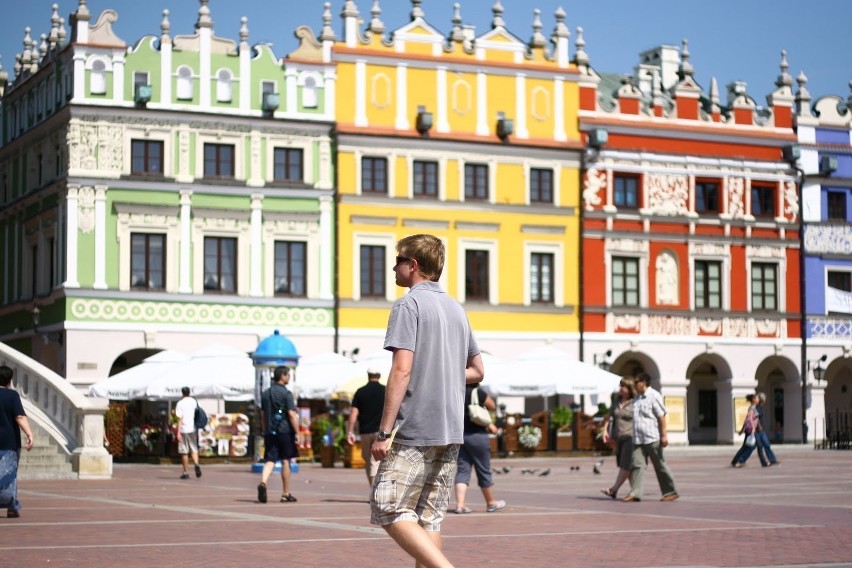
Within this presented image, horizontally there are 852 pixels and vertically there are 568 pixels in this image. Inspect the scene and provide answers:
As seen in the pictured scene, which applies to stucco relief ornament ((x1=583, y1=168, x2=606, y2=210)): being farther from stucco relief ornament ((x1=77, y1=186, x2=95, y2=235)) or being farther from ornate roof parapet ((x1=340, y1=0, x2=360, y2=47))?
stucco relief ornament ((x1=77, y1=186, x2=95, y2=235))

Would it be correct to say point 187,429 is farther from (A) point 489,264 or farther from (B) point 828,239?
(B) point 828,239

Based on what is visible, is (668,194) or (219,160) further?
(668,194)

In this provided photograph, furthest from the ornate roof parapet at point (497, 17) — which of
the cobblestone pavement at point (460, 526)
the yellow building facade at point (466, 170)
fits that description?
the cobblestone pavement at point (460, 526)

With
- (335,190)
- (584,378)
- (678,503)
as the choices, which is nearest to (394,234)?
(335,190)

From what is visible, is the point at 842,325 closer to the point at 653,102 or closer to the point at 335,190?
the point at 653,102

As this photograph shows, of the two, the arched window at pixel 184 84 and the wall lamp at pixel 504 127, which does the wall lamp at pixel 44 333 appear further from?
the wall lamp at pixel 504 127

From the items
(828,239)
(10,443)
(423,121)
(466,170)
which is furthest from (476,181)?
(10,443)

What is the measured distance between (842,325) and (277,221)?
19.6m

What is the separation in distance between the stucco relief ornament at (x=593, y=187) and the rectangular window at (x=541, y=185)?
1.11 metres

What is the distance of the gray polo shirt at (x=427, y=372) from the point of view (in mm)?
8672

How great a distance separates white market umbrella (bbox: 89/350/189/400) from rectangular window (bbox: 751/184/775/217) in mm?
21277

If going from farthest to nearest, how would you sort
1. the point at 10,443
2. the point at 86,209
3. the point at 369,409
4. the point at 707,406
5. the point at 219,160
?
the point at 707,406, the point at 219,160, the point at 86,209, the point at 369,409, the point at 10,443

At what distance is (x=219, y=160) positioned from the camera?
154 feet

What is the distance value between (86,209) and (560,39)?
15940 mm
